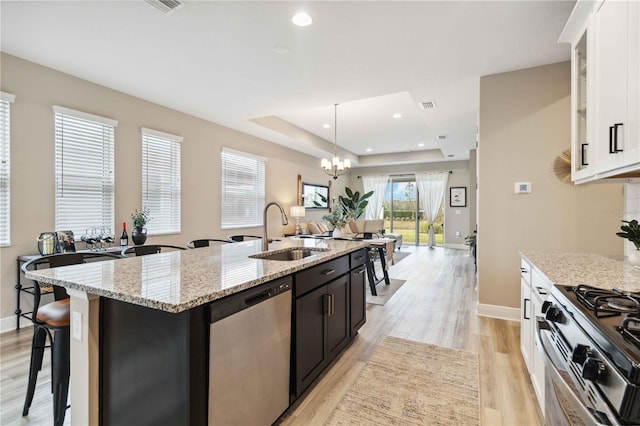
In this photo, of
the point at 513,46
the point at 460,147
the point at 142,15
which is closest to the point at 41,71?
the point at 142,15

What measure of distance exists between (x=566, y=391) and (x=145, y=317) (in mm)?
1577

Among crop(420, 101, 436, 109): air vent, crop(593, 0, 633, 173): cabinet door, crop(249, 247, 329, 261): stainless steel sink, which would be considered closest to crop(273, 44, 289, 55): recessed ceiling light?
crop(249, 247, 329, 261): stainless steel sink

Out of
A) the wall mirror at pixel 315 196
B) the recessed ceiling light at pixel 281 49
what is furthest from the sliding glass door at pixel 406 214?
the recessed ceiling light at pixel 281 49

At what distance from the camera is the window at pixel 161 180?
4336 mm

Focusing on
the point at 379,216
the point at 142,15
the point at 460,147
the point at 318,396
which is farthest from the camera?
the point at 379,216

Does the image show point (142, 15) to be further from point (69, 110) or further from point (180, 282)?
point (180, 282)

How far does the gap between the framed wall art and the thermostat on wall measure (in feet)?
22.0

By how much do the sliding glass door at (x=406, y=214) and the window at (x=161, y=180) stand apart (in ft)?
25.0

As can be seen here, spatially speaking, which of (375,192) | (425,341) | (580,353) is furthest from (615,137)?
(375,192)

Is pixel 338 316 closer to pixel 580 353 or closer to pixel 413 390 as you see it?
pixel 413 390

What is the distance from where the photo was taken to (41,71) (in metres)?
3.29

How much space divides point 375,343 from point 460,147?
643 cm

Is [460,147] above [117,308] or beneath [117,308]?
above

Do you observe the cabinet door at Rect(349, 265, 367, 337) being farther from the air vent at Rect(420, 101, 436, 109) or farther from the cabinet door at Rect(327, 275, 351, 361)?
the air vent at Rect(420, 101, 436, 109)
